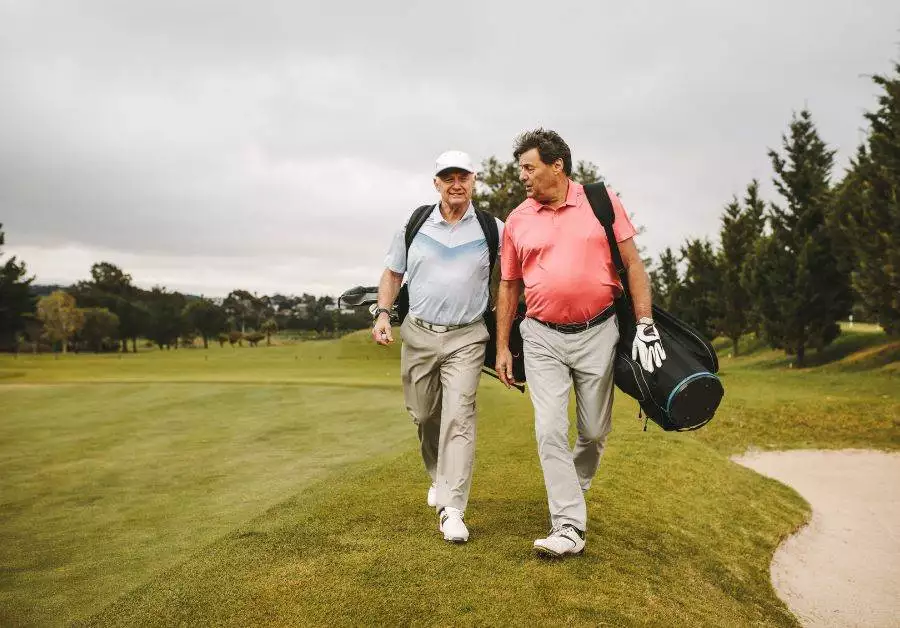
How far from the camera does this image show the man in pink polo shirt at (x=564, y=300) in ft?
14.2

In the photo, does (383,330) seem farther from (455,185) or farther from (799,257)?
(799,257)

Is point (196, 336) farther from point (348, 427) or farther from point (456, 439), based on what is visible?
point (456, 439)

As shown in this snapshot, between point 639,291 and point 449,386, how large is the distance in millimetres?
1452

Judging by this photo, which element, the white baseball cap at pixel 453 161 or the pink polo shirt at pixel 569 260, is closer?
the pink polo shirt at pixel 569 260

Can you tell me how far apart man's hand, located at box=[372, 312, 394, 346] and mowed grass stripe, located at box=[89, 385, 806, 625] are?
4.08 feet

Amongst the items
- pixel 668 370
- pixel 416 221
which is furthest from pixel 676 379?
pixel 416 221

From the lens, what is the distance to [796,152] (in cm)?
3394

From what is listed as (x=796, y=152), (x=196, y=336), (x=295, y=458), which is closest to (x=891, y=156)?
(x=796, y=152)

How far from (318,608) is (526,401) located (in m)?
9.92

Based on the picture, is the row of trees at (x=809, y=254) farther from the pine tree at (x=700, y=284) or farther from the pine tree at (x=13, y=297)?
the pine tree at (x=13, y=297)

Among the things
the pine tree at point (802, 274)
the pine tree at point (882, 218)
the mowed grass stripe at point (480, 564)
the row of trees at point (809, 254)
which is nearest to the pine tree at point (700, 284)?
the row of trees at point (809, 254)

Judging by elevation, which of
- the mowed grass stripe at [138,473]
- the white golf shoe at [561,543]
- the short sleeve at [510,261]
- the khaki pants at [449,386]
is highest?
the short sleeve at [510,261]

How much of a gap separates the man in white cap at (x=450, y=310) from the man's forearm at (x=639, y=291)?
3.34ft

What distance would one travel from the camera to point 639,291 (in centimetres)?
445
